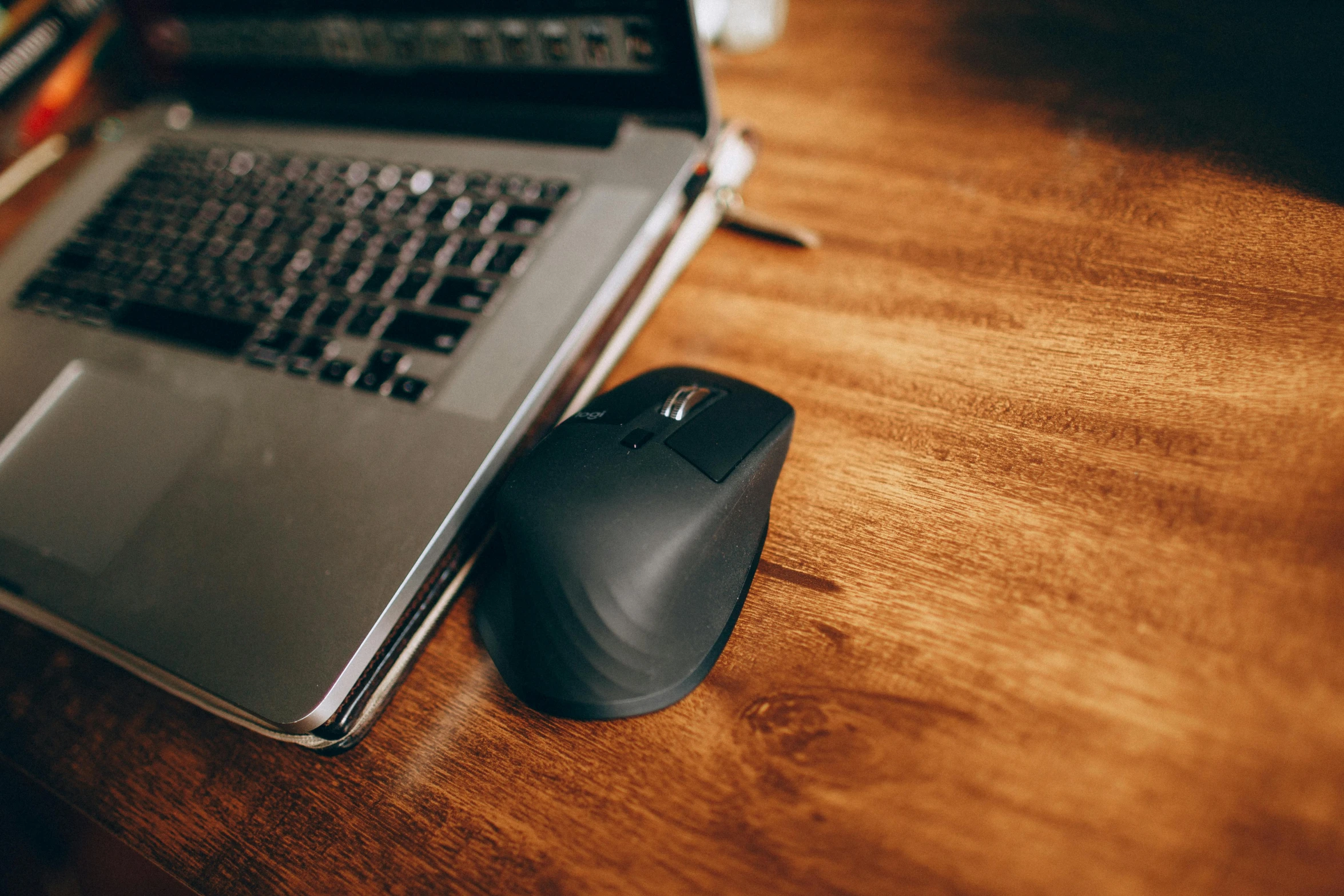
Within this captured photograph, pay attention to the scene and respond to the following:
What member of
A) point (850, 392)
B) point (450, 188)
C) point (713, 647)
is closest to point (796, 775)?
point (713, 647)

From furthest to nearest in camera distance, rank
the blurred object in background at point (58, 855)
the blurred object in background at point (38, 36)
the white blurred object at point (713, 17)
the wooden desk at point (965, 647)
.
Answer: the blurred object in background at point (38, 36)
the white blurred object at point (713, 17)
the blurred object in background at point (58, 855)
the wooden desk at point (965, 647)

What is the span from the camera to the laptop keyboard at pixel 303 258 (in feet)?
1.28

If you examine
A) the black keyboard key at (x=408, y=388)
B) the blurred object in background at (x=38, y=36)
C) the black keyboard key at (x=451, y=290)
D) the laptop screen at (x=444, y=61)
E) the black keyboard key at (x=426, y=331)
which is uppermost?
the blurred object in background at (x=38, y=36)

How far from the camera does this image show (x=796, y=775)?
249 mm

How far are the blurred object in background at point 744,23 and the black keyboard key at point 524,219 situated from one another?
25 cm

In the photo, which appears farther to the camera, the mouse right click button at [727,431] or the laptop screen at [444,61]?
the laptop screen at [444,61]

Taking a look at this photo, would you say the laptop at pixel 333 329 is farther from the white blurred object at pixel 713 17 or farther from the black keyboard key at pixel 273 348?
the white blurred object at pixel 713 17

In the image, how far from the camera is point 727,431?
0.28 meters

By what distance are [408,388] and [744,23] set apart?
42 cm

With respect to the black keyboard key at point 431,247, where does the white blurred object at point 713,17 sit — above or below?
above

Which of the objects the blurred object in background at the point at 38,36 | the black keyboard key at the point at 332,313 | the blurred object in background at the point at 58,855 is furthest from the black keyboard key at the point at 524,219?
the blurred object in background at the point at 38,36

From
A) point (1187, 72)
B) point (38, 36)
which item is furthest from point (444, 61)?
point (38, 36)

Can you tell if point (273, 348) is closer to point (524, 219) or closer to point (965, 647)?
point (524, 219)

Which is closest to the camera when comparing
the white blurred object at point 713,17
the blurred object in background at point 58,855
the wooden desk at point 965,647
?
the wooden desk at point 965,647
